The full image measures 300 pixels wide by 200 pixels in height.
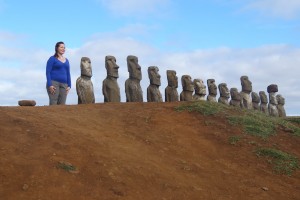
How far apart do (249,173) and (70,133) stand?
3.65 meters

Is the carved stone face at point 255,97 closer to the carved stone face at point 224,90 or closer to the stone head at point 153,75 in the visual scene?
the carved stone face at point 224,90

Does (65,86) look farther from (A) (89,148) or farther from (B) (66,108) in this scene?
(A) (89,148)

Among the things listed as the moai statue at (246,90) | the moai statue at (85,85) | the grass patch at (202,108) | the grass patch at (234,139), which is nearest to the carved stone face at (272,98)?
the moai statue at (246,90)

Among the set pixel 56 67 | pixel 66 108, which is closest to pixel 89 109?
pixel 66 108

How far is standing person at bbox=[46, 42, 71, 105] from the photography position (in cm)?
1067

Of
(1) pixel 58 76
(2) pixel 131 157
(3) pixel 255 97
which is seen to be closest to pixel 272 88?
(3) pixel 255 97

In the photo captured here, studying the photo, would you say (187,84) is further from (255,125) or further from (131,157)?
(131,157)

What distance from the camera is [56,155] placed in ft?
22.6

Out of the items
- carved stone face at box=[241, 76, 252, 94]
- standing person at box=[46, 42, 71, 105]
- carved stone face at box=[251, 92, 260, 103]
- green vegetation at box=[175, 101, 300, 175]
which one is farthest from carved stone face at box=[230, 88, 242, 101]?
standing person at box=[46, 42, 71, 105]

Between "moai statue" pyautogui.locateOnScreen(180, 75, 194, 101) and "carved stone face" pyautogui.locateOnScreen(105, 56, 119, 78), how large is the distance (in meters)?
3.30

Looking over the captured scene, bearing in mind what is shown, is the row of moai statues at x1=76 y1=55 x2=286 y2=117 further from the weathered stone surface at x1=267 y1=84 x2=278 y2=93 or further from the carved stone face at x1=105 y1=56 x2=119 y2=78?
the weathered stone surface at x1=267 y1=84 x2=278 y2=93

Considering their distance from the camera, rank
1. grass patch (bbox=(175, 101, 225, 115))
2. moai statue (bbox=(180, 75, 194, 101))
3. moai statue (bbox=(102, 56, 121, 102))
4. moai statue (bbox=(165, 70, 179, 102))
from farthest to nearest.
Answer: moai statue (bbox=(180, 75, 194, 101)) → moai statue (bbox=(165, 70, 179, 102)) → moai statue (bbox=(102, 56, 121, 102)) → grass patch (bbox=(175, 101, 225, 115))

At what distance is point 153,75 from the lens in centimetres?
1600

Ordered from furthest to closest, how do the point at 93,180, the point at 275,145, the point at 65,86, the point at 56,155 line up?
the point at 65,86 → the point at 275,145 → the point at 56,155 → the point at 93,180
